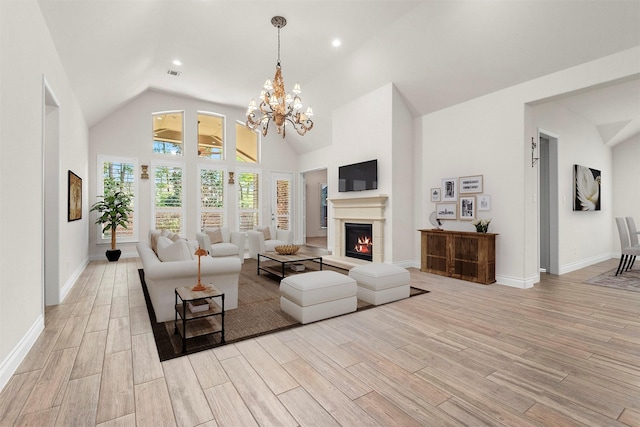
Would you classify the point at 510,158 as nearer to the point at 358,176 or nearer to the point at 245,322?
the point at 358,176

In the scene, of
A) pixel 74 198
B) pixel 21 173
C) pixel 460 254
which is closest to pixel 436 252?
pixel 460 254

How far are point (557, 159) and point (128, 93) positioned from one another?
8.56m

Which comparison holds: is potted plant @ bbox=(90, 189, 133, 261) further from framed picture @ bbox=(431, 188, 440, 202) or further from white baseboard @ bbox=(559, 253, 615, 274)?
white baseboard @ bbox=(559, 253, 615, 274)

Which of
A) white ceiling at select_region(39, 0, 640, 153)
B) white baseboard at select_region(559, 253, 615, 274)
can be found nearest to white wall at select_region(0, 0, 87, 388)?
white ceiling at select_region(39, 0, 640, 153)

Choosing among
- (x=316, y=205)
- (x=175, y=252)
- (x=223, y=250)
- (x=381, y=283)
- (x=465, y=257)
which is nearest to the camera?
(x=175, y=252)

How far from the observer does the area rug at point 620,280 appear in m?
4.57

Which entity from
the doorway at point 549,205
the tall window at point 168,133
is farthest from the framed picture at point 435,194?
the tall window at point 168,133

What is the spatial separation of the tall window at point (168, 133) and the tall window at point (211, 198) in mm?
865

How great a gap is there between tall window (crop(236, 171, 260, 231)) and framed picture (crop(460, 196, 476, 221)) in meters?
5.69

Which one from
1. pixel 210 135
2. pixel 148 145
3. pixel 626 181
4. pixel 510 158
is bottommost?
pixel 626 181

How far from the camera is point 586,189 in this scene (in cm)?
622

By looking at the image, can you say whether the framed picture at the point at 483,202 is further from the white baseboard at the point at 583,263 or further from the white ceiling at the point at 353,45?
the white baseboard at the point at 583,263

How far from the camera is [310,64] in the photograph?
5895 millimetres

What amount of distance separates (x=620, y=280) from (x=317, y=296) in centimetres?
531
